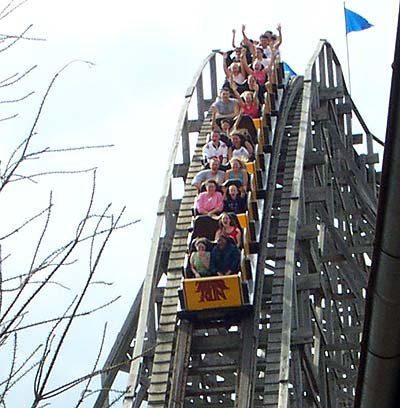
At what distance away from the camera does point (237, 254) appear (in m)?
10.9

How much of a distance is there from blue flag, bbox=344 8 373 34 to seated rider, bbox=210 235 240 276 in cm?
903

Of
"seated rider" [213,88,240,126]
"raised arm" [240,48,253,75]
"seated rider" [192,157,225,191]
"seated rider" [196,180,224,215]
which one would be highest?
"raised arm" [240,48,253,75]

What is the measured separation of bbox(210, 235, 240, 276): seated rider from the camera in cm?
1082

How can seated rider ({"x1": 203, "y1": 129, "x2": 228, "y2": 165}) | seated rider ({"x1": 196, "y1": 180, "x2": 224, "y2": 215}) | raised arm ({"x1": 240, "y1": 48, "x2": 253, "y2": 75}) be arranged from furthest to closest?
raised arm ({"x1": 240, "y1": 48, "x2": 253, "y2": 75})
seated rider ({"x1": 203, "y1": 129, "x2": 228, "y2": 165})
seated rider ({"x1": 196, "y1": 180, "x2": 224, "y2": 215})

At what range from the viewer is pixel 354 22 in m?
19.4

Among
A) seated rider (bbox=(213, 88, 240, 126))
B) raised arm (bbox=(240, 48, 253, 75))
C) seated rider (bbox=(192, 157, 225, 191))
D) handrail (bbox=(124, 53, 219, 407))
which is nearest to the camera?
handrail (bbox=(124, 53, 219, 407))

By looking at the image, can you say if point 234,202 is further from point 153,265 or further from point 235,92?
point 235,92

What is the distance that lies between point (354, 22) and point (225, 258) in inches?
370

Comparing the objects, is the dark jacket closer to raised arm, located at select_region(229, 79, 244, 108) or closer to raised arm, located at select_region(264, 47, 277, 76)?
raised arm, located at select_region(229, 79, 244, 108)

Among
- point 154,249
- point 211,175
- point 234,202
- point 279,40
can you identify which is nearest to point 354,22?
point 279,40

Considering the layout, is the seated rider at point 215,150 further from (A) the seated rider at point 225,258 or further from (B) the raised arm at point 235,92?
(A) the seated rider at point 225,258

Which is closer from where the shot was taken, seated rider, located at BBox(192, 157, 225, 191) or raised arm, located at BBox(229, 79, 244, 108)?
seated rider, located at BBox(192, 157, 225, 191)

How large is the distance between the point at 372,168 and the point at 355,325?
2.25 meters

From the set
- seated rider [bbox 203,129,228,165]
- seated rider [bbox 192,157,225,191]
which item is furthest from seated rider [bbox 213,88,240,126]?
seated rider [bbox 192,157,225,191]
